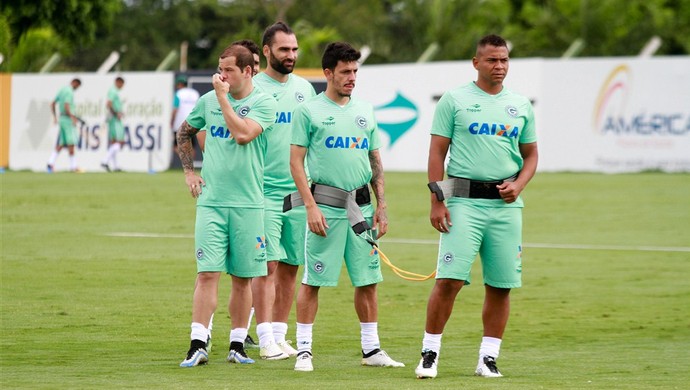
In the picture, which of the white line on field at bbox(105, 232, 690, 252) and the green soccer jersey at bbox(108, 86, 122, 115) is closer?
the white line on field at bbox(105, 232, 690, 252)

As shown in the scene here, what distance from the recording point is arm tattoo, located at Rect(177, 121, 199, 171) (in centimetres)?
1003

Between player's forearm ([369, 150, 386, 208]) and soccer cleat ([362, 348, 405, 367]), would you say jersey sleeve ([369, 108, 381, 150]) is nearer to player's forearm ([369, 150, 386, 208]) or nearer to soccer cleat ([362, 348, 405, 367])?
player's forearm ([369, 150, 386, 208])

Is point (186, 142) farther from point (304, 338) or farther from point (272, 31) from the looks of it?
point (304, 338)

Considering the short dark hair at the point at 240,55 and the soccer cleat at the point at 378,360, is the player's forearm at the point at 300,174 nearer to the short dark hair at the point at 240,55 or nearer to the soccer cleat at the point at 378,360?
the short dark hair at the point at 240,55

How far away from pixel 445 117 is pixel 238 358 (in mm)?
2257

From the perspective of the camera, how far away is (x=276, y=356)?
10.2 meters

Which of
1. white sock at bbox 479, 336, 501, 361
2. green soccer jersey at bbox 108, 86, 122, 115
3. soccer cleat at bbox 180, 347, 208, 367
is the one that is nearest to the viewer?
white sock at bbox 479, 336, 501, 361

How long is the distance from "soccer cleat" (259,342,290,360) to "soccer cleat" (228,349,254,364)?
0.96 feet

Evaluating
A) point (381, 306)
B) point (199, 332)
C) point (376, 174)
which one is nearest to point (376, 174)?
point (376, 174)

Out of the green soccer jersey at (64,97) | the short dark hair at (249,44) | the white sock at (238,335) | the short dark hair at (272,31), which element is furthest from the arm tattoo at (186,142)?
the green soccer jersey at (64,97)

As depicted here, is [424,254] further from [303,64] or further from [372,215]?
[303,64]

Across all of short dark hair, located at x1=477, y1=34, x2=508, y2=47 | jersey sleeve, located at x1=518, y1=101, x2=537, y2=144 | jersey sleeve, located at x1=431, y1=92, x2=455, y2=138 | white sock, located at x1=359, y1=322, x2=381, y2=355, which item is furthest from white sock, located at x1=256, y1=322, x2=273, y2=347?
short dark hair, located at x1=477, y1=34, x2=508, y2=47

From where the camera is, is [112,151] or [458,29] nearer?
[112,151]

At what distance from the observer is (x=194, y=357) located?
9.54 metres
